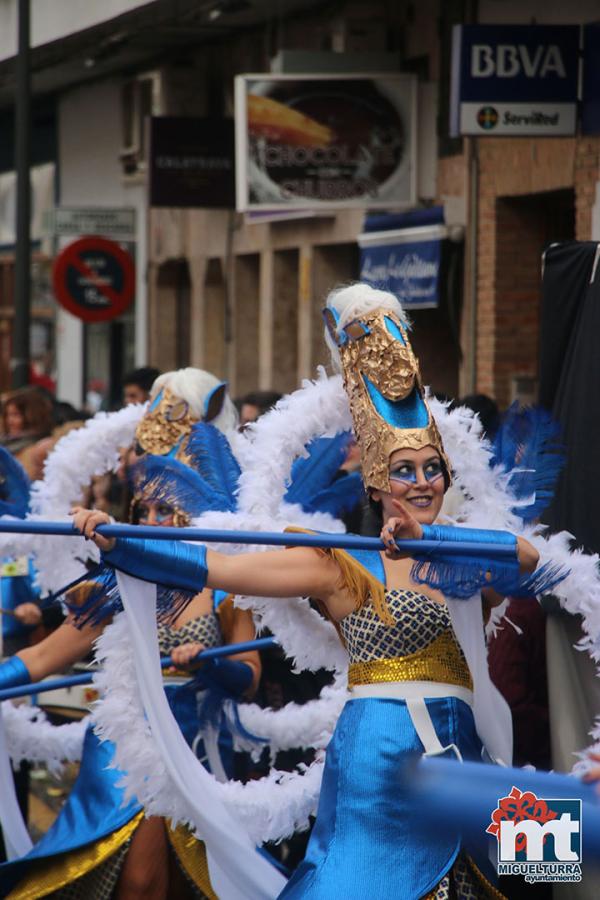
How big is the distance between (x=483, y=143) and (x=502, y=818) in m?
11.2

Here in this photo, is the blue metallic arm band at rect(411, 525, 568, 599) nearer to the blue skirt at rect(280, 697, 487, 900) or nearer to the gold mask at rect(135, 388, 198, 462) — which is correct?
the blue skirt at rect(280, 697, 487, 900)

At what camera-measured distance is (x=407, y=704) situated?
4.94 meters

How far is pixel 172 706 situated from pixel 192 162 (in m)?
13.6

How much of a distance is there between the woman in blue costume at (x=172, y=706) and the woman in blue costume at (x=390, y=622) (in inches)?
35.8

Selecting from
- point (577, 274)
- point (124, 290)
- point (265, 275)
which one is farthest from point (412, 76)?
point (577, 274)

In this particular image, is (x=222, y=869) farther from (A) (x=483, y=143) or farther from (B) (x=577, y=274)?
(A) (x=483, y=143)

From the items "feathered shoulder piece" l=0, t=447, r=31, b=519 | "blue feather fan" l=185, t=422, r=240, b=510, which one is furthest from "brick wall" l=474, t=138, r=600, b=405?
"blue feather fan" l=185, t=422, r=240, b=510

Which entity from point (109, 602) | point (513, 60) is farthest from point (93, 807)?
point (513, 60)

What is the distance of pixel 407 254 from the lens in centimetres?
1546

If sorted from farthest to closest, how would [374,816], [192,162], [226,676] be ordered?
1. [192,162]
2. [226,676]
3. [374,816]

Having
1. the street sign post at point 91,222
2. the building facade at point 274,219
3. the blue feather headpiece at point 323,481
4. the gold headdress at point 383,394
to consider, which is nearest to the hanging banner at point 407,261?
the building facade at point 274,219

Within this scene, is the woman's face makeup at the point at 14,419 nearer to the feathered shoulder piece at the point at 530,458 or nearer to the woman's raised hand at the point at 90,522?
the feathered shoulder piece at the point at 530,458

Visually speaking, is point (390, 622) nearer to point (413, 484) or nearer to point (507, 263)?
point (413, 484)

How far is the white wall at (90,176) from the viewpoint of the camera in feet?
79.6
